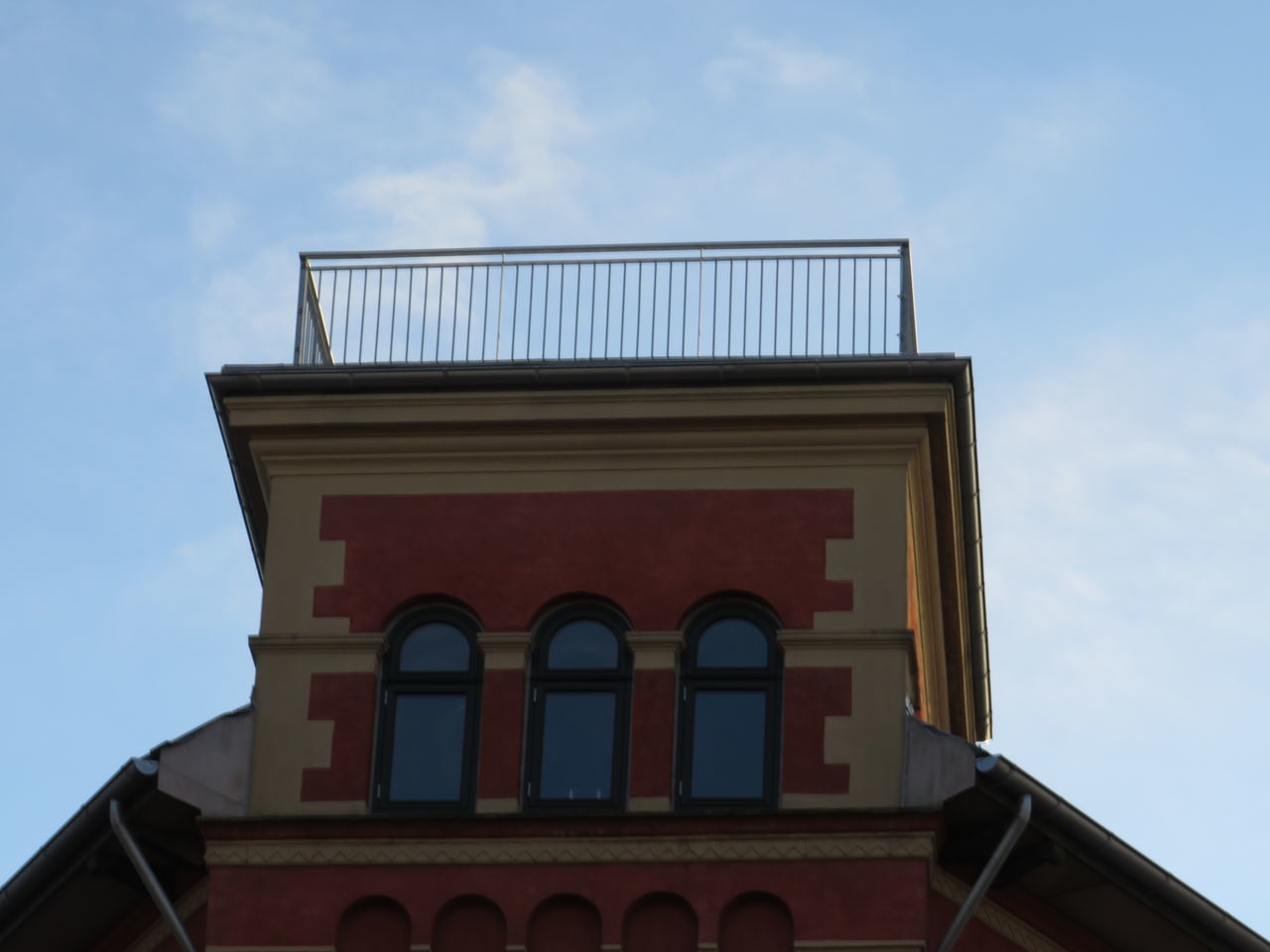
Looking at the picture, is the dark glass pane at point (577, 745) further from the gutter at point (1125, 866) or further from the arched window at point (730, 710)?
the gutter at point (1125, 866)

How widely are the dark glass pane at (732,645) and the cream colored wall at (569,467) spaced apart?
0.95ft

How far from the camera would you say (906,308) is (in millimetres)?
25453

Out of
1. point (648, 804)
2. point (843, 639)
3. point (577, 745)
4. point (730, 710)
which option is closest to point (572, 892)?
point (648, 804)

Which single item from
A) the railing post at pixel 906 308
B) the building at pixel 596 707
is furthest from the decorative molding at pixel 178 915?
the railing post at pixel 906 308

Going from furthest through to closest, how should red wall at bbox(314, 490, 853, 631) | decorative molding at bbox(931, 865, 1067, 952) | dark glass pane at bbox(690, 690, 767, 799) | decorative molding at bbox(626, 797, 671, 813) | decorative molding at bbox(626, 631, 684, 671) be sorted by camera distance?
1. red wall at bbox(314, 490, 853, 631)
2. decorative molding at bbox(626, 631, 684, 671)
3. decorative molding at bbox(931, 865, 1067, 952)
4. dark glass pane at bbox(690, 690, 767, 799)
5. decorative molding at bbox(626, 797, 671, 813)

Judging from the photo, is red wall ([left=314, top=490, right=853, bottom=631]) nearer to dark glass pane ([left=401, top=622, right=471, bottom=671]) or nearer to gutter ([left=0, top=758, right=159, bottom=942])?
dark glass pane ([left=401, top=622, right=471, bottom=671])

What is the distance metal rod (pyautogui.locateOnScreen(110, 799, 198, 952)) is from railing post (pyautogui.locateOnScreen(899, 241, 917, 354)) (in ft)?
24.4

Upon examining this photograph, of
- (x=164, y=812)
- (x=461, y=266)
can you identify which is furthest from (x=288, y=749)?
(x=461, y=266)

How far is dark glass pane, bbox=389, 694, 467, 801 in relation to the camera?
77.4 ft

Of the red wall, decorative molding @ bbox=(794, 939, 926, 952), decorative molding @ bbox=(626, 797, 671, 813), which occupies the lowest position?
decorative molding @ bbox=(794, 939, 926, 952)

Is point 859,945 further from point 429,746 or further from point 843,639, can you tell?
point 429,746

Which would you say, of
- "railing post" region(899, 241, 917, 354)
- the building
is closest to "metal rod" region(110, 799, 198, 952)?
the building

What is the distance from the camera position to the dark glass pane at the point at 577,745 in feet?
76.8

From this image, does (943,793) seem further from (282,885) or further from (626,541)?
(282,885)
